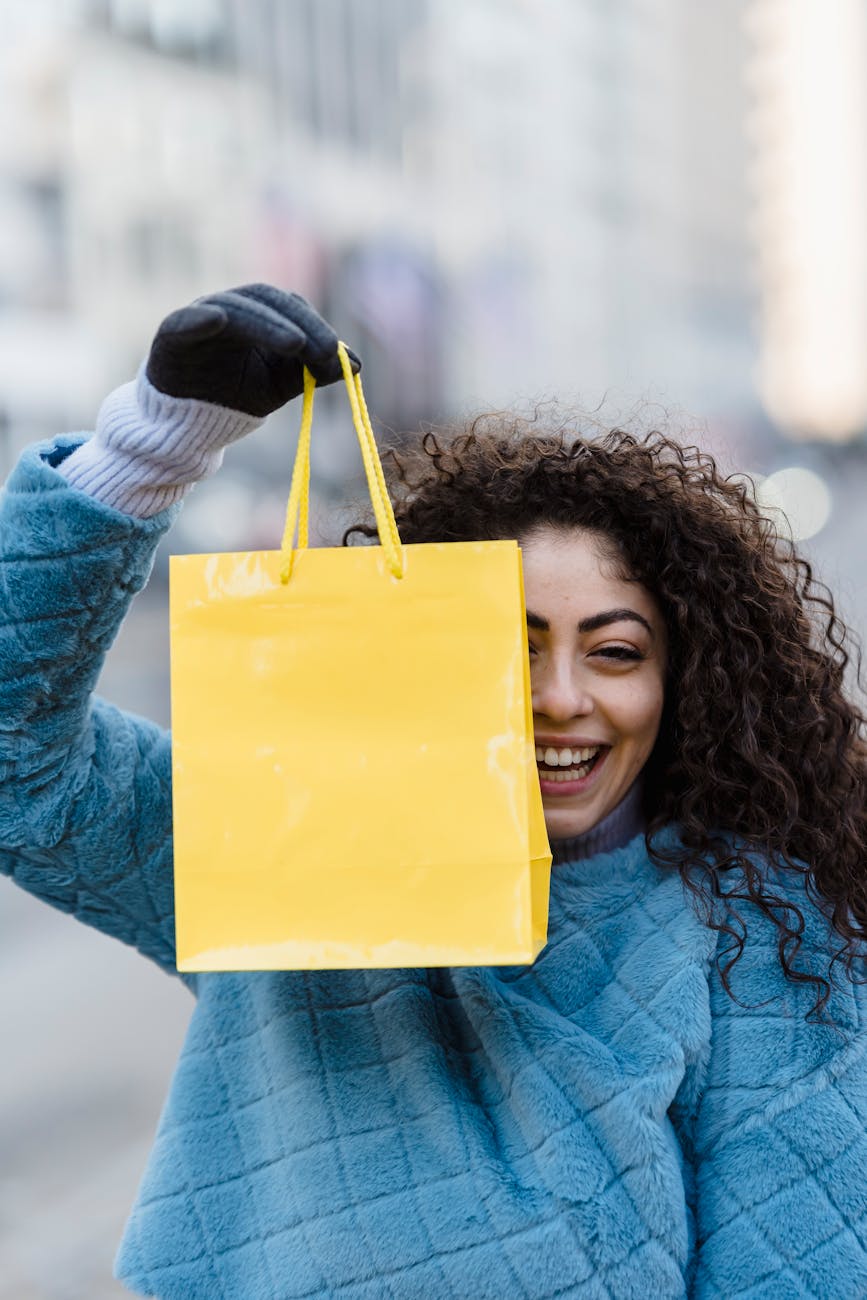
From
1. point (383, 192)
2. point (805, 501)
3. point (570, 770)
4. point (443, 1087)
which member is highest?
point (570, 770)

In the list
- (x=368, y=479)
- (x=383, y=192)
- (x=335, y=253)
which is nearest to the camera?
→ (x=368, y=479)

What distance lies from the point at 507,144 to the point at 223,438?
167 feet

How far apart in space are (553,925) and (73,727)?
588 millimetres

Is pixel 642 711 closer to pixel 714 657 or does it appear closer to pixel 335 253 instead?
pixel 714 657

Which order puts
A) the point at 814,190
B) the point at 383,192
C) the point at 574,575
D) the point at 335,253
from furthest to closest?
the point at 814,190, the point at 383,192, the point at 335,253, the point at 574,575

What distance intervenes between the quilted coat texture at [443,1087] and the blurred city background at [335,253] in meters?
0.66

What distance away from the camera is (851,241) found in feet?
273

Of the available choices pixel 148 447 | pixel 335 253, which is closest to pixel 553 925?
pixel 148 447

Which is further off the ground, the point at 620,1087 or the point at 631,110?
the point at 620,1087

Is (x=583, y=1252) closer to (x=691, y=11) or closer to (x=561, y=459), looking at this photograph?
(x=561, y=459)

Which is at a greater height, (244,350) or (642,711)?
(244,350)

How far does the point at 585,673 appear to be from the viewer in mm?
1438

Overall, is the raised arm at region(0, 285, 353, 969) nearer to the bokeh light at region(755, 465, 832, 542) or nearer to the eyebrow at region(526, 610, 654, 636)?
the eyebrow at region(526, 610, 654, 636)

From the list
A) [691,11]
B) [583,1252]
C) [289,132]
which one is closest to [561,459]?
[583,1252]
